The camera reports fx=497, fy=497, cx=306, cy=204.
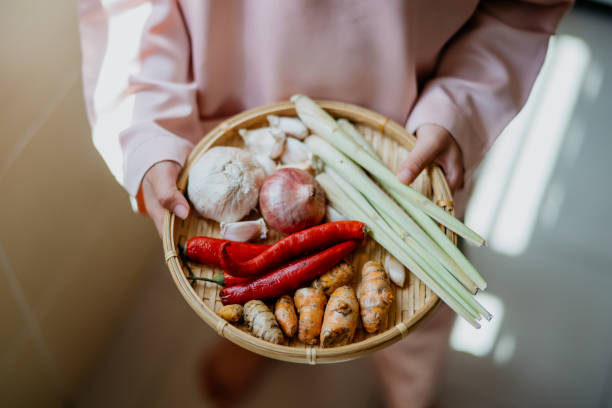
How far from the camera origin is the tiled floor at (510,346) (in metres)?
0.80

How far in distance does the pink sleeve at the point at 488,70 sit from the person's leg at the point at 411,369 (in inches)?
13.4

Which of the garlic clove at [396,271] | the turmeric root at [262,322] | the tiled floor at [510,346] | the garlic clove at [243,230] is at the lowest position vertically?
the tiled floor at [510,346]

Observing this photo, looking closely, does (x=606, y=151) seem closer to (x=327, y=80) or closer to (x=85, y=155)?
(x=327, y=80)

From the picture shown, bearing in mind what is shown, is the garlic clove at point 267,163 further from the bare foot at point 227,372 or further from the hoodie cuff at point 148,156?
the bare foot at point 227,372

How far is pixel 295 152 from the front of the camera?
1.92ft

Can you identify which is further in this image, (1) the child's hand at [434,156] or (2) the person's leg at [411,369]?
(2) the person's leg at [411,369]

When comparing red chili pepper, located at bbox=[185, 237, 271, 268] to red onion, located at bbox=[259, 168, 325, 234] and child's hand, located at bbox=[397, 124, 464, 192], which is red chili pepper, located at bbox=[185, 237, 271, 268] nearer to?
red onion, located at bbox=[259, 168, 325, 234]

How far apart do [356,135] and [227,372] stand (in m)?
0.48

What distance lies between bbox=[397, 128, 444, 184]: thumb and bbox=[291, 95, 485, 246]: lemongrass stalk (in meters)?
0.01

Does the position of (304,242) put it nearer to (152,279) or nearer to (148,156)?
(148,156)

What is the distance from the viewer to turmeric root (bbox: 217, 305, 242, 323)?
461 mm

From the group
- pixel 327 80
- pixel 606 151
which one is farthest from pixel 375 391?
pixel 606 151

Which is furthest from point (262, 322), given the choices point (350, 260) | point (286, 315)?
point (350, 260)

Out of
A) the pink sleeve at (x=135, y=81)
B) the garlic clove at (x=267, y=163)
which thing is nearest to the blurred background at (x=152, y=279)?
the pink sleeve at (x=135, y=81)
